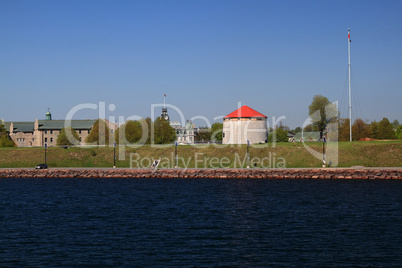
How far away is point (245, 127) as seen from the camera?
105 meters

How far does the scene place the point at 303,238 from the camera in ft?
93.2

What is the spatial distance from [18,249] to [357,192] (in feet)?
126

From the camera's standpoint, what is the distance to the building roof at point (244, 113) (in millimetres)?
106312

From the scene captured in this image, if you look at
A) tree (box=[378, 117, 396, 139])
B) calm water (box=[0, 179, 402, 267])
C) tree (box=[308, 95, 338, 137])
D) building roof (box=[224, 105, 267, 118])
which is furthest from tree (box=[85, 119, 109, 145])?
tree (box=[378, 117, 396, 139])

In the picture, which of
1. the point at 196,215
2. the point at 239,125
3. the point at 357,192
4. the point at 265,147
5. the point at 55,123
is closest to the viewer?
the point at 196,215

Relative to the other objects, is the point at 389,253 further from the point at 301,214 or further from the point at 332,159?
the point at 332,159

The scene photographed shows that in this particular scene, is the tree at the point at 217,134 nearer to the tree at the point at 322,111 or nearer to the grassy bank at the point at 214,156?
the tree at the point at 322,111

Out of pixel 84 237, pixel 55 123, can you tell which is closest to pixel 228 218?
pixel 84 237

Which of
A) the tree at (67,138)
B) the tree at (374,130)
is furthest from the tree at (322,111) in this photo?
the tree at (67,138)

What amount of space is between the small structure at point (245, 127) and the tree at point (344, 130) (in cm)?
2571

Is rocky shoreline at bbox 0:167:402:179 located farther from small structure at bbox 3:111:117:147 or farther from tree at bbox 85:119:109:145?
small structure at bbox 3:111:117:147

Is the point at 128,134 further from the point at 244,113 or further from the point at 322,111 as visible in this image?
the point at 322,111

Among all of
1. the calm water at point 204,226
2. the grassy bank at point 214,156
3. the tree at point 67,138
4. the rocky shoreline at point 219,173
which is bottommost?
the calm water at point 204,226

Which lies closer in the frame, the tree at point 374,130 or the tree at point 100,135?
the tree at point 100,135
